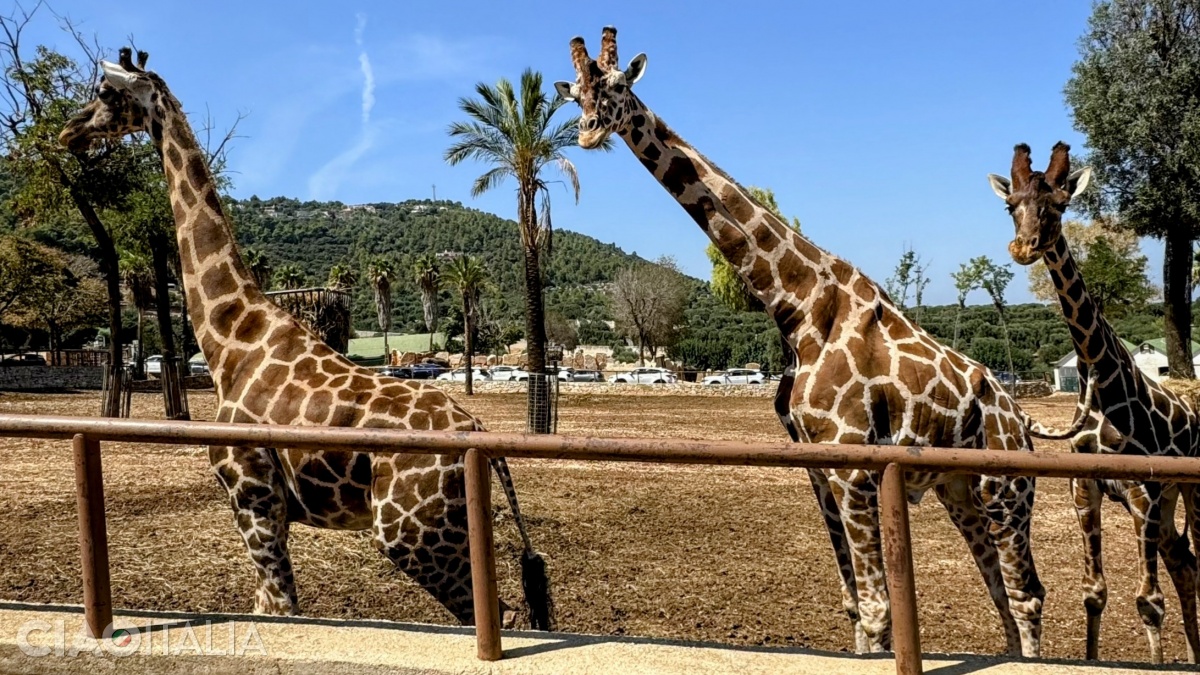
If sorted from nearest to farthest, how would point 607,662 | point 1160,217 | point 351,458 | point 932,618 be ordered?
point 607,662, point 351,458, point 932,618, point 1160,217

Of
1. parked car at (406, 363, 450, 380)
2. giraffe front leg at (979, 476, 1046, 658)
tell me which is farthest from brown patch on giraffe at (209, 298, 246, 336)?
parked car at (406, 363, 450, 380)

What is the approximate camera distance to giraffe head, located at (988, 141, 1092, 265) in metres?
4.19

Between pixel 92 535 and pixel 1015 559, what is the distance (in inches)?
166

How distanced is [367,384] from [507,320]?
300 feet

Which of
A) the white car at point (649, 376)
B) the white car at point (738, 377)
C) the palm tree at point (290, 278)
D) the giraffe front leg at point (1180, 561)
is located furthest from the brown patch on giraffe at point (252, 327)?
the palm tree at point (290, 278)

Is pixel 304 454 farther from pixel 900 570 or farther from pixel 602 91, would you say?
pixel 900 570

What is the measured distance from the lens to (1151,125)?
71.3 feet

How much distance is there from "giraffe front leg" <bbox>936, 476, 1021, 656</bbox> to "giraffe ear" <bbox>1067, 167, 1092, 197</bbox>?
159 centimetres

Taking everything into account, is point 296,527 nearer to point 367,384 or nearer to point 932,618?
point 367,384

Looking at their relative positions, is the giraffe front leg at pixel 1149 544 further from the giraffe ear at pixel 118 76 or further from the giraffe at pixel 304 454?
the giraffe ear at pixel 118 76

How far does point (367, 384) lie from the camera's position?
14.9 feet

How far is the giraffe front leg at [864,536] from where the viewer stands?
3.67 m

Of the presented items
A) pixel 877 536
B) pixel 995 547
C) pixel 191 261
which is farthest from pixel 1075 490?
pixel 191 261

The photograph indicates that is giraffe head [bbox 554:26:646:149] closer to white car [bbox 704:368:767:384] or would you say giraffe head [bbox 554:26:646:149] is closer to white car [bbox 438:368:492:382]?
white car [bbox 704:368:767:384]
